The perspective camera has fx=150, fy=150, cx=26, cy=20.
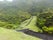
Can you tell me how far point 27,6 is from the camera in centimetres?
305

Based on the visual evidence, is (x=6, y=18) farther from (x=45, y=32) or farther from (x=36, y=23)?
(x=45, y=32)

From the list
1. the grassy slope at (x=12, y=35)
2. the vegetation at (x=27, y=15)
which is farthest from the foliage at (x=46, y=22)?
the grassy slope at (x=12, y=35)

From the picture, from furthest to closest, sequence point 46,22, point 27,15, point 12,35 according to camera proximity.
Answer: point 27,15
point 46,22
point 12,35

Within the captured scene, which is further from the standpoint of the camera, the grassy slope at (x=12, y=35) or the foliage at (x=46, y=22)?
the foliage at (x=46, y=22)

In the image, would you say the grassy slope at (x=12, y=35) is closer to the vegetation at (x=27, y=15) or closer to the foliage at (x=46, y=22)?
the vegetation at (x=27, y=15)

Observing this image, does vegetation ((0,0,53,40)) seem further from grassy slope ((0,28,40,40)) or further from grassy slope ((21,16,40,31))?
grassy slope ((0,28,40,40))

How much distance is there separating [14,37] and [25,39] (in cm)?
14

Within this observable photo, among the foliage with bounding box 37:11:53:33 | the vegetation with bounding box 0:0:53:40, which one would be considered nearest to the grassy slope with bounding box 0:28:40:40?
the vegetation with bounding box 0:0:53:40

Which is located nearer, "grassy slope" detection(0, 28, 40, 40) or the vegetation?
"grassy slope" detection(0, 28, 40, 40)

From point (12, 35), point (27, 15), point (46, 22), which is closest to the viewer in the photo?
point (12, 35)

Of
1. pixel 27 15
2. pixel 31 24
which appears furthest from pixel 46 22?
pixel 27 15

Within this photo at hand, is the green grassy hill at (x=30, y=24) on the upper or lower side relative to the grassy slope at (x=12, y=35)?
upper

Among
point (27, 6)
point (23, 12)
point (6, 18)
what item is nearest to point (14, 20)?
point (6, 18)

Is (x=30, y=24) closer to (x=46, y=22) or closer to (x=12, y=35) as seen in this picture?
(x=46, y=22)
